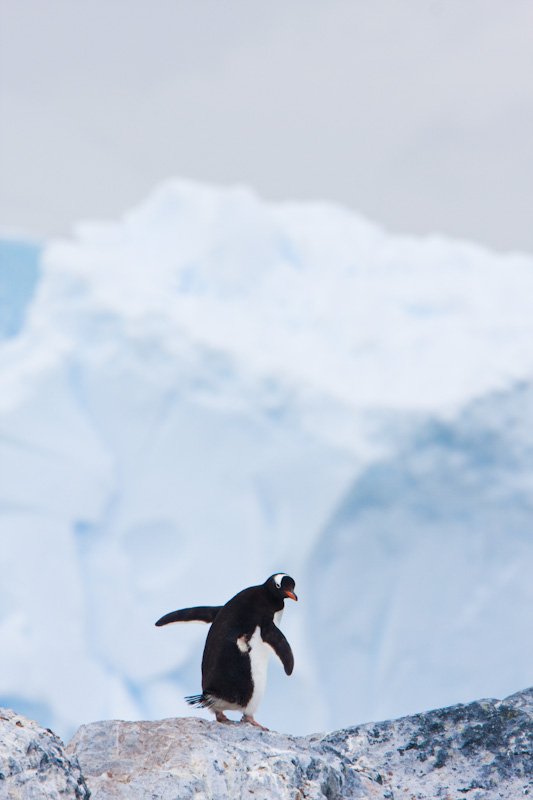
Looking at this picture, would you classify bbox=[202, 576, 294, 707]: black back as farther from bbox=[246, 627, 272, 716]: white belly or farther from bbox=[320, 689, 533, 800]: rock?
bbox=[320, 689, 533, 800]: rock

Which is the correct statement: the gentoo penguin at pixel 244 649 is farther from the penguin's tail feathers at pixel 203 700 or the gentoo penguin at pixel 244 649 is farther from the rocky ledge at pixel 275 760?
the rocky ledge at pixel 275 760

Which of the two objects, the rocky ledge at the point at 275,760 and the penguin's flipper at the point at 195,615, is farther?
the penguin's flipper at the point at 195,615

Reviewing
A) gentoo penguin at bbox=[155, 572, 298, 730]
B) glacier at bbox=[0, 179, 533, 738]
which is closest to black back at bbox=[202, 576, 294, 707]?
gentoo penguin at bbox=[155, 572, 298, 730]

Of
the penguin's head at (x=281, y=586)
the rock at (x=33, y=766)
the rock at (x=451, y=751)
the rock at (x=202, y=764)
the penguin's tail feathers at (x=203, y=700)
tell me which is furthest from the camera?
the penguin's head at (x=281, y=586)

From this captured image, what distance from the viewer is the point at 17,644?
7.90 meters

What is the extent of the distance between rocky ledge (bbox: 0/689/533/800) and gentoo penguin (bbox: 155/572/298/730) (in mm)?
224

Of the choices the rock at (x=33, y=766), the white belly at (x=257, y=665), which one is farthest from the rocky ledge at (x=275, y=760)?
the white belly at (x=257, y=665)

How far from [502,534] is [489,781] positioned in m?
7.93

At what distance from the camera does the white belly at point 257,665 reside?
202cm

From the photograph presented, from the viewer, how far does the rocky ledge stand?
1.32 m

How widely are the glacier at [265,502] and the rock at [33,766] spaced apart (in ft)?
23.2

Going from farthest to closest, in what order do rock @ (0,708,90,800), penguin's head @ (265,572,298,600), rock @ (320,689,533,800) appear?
penguin's head @ (265,572,298,600)
rock @ (320,689,533,800)
rock @ (0,708,90,800)

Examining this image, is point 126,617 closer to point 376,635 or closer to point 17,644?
point 17,644

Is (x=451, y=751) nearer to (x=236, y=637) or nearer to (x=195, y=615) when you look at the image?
(x=236, y=637)
